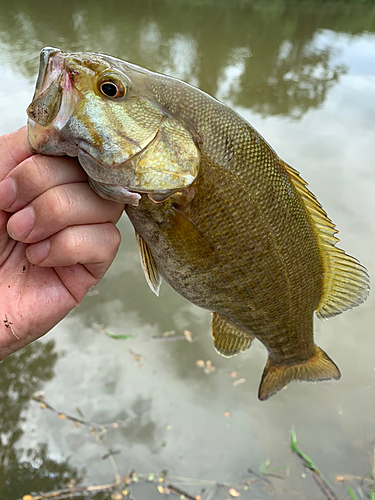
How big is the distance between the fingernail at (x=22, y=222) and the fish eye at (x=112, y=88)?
47 centimetres

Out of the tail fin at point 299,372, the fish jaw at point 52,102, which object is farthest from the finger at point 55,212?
the tail fin at point 299,372

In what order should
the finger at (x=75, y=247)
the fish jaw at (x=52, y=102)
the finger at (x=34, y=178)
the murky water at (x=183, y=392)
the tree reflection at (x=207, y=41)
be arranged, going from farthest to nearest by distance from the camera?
the tree reflection at (x=207, y=41)
the murky water at (x=183, y=392)
the finger at (x=75, y=247)
the finger at (x=34, y=178)
the fish jaw at (x=52, y=102)

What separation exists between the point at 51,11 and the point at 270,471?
15.7 meters

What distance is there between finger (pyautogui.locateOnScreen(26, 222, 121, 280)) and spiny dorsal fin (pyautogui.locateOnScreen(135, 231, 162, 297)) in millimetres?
144

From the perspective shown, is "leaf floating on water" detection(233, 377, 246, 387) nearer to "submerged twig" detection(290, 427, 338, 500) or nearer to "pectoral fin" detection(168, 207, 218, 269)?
"submerged twig" detection(290, 427, 338, 500)

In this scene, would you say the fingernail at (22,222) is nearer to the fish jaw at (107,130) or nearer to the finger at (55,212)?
the finger at (55,212)

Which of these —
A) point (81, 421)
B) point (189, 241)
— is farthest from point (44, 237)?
point (81, 421)

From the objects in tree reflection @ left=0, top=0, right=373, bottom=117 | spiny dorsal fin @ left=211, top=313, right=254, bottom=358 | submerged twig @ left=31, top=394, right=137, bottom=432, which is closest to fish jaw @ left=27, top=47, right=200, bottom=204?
spiny dorsal fin @ left=211, top=313, right=254, bottom=358

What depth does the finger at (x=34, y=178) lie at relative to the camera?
1.06 metres

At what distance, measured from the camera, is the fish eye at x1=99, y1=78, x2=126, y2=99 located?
1.05 meters

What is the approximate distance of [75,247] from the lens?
1188 mm

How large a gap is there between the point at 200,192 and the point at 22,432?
2.47 meters

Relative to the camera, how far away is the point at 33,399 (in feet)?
8.86

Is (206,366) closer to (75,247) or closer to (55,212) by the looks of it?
(75,247)
